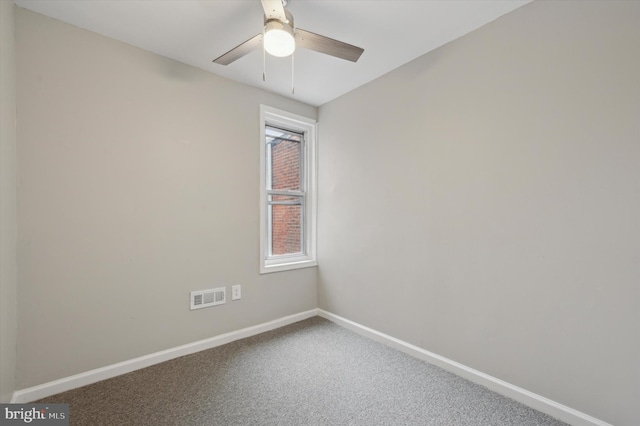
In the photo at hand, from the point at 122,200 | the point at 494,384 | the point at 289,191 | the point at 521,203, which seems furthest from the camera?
the point at 289,191

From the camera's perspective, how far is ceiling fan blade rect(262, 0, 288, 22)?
4.74 ft

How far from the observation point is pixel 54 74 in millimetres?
1918

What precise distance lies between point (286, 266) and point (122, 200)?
165 centimetres

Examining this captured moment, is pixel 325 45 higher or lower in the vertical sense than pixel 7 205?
higher

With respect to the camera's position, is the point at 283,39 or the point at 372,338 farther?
the point at 372,338

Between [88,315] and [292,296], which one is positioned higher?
[88,315]

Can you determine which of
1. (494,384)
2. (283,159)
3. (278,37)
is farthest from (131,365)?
(494,384)

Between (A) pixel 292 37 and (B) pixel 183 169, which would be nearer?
(A) pixel 292 37

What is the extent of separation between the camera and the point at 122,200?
7.11 feet

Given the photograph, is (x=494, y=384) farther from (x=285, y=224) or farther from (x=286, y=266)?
(x=285, y=224)

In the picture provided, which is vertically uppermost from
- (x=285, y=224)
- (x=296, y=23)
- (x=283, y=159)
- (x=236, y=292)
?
(x=296, y=23)

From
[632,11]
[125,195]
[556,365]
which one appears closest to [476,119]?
[632,11]

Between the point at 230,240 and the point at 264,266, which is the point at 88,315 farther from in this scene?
the point at 264,266

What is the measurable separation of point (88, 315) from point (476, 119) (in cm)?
316
